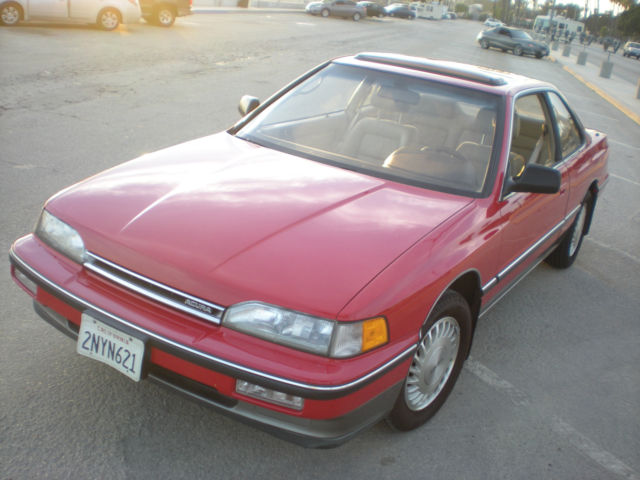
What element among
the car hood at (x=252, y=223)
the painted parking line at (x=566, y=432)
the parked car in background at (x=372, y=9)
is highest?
the parked car in background at (x=372, y=9)

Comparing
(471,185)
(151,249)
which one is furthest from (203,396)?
(471,185)

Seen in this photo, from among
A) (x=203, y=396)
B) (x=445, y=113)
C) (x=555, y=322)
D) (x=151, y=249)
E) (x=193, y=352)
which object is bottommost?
(x=555, y=322)

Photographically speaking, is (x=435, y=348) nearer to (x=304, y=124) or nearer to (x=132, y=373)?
(x=132, y=373)

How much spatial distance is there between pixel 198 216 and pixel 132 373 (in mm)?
702

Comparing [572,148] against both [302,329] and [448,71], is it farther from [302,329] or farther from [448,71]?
[302,329]

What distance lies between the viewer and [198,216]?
2818 mm

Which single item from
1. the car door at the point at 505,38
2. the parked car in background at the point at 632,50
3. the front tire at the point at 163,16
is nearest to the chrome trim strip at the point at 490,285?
the front tire at the point at 163,16

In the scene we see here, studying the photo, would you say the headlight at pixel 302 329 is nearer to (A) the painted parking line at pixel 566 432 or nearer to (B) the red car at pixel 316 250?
(B) the red car at pixel 316 250

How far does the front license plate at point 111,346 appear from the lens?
2512 millimetres

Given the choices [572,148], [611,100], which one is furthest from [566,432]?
[611,100]

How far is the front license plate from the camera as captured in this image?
8.24 ft

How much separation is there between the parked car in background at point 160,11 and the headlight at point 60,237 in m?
20.2

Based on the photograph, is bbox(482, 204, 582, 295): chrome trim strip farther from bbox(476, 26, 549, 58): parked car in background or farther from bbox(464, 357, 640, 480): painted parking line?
bbox(476, 26, 549, 58): parked car in background

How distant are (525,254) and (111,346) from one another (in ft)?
8.22
